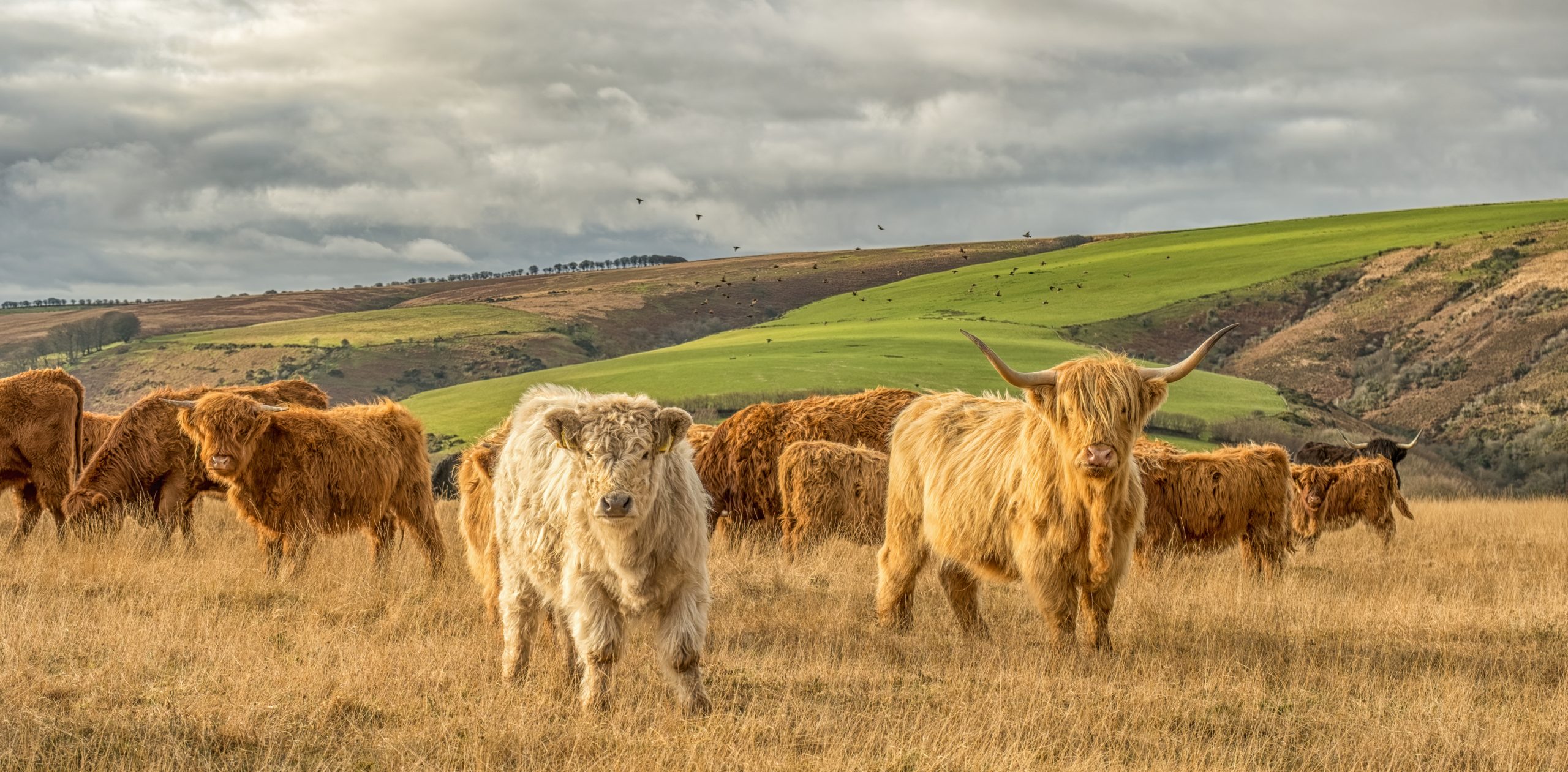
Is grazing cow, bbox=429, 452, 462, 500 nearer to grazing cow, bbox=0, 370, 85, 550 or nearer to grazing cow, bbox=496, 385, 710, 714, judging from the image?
grazing cow, bbox=0, 370, 85, 550

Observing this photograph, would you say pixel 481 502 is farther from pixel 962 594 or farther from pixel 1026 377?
pixel 1026 377

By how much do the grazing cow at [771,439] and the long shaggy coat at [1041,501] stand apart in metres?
5.00

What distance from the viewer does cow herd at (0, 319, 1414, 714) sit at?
244 inches

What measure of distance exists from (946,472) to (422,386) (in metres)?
54.5

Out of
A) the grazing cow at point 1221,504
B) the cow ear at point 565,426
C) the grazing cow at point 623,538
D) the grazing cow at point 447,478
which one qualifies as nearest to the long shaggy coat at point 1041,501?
the grazing cow at point 623,538

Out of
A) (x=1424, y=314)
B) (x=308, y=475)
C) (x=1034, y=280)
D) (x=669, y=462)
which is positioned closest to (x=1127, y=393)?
(x=669, y=462)

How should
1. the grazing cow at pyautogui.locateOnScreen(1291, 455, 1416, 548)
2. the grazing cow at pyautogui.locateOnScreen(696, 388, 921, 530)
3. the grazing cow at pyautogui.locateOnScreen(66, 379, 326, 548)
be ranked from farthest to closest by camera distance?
Result: 1. the grazing cow at pyautogui.locateOnScreen(1291, 455, 1416, 548)
2. the grazing cow at pyautogui.locateOnScreen(696, 388, 921, 530)
3. the grazing cow at pyautogui.locateOnScreen(66, 379, 326, 548)

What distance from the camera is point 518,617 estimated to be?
7012 mm

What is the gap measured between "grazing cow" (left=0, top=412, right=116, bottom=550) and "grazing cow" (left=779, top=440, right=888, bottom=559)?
7.37m

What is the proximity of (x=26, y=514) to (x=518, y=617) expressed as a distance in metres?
9.15

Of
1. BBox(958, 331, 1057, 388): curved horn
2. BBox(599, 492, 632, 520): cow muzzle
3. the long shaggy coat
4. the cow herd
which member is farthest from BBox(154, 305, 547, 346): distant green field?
BBox(599, 492, 632, 520): cow muzzle

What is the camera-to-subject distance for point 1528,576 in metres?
11.3

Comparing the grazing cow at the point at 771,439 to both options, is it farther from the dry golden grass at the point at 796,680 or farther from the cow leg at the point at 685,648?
the cow leg at the point at 685,648

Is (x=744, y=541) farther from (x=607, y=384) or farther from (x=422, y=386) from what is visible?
(x=422, y=386)
